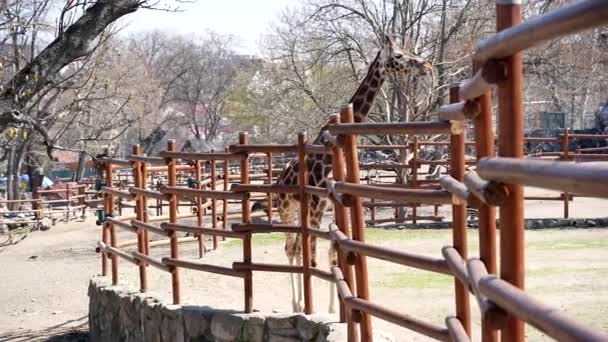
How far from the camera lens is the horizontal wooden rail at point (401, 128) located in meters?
4.17

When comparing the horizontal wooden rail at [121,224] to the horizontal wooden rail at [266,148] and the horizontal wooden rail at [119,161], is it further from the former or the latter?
the horizontal wooden rail at [266,148]

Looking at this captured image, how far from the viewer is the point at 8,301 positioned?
44.3ft

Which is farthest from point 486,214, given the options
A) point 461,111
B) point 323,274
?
point 323,274

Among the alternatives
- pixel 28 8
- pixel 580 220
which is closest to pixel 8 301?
pixel 580 220

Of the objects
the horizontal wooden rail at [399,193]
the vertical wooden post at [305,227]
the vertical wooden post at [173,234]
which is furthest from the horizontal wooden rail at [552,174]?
the vertical wooden post at [173,234]

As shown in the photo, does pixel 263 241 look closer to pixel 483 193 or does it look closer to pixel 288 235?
pixel 288 235

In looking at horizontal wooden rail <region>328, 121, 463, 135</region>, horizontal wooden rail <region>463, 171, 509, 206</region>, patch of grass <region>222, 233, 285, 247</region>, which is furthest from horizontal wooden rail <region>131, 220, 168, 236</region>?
horizontal wooden rail <region>463, 171, 509, 206</region>

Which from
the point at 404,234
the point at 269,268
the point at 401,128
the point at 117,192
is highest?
the point at 401,128

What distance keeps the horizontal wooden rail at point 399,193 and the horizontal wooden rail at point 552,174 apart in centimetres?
135

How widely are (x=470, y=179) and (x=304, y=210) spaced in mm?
4095

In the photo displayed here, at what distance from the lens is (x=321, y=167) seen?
8867 mm

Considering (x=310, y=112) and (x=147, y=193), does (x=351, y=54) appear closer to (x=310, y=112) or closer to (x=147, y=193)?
(x=310, y=112)

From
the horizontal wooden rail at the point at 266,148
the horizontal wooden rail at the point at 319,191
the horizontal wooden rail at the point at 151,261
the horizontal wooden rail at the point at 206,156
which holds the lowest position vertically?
the horizontal wooden rail at the point at 151,261

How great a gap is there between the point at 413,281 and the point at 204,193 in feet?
8.22
